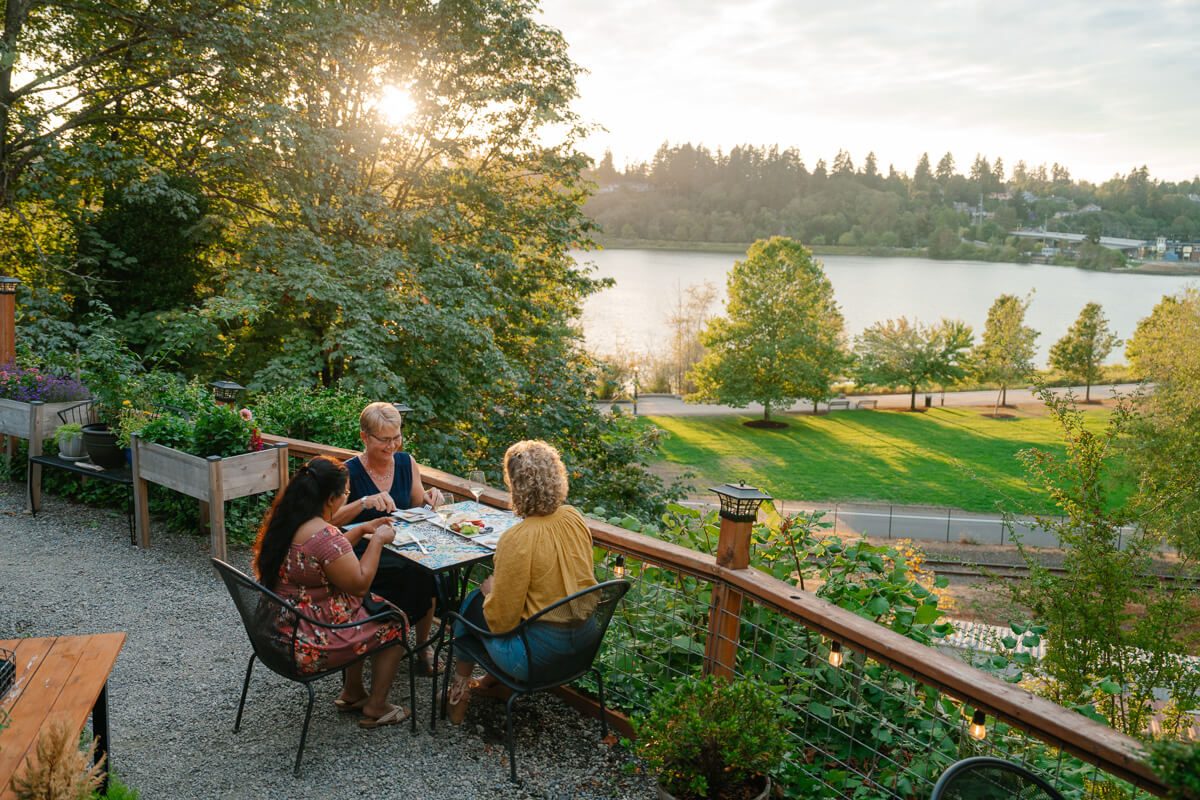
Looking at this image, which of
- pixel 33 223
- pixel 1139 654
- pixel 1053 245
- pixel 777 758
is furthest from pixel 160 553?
pixel 1053 245

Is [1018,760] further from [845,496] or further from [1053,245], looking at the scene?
[1053,245]

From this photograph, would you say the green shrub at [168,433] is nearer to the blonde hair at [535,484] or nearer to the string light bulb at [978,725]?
the blonde hair at [535,484]

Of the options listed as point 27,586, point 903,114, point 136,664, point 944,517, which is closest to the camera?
point 136,664

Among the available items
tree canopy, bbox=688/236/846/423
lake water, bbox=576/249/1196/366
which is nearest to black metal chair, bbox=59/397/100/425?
tree canopy, bbox=688/236/846/423

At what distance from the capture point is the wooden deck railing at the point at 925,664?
6.61ft

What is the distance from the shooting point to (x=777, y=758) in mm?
2768

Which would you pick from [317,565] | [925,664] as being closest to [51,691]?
[317,565]

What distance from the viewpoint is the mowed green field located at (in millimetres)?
29828

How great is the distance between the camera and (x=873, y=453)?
116 feet

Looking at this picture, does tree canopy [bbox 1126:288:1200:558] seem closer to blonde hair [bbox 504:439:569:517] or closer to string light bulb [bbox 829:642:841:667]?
string light bulb [bbox 829:642:841:667]

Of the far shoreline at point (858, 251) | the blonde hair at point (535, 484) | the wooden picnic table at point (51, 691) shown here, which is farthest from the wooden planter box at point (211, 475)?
the far shoreline at point (858, 251)

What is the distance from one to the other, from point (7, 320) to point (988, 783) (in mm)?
9627

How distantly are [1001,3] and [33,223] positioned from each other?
145 feet

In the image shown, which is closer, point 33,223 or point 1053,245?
point 33,223
